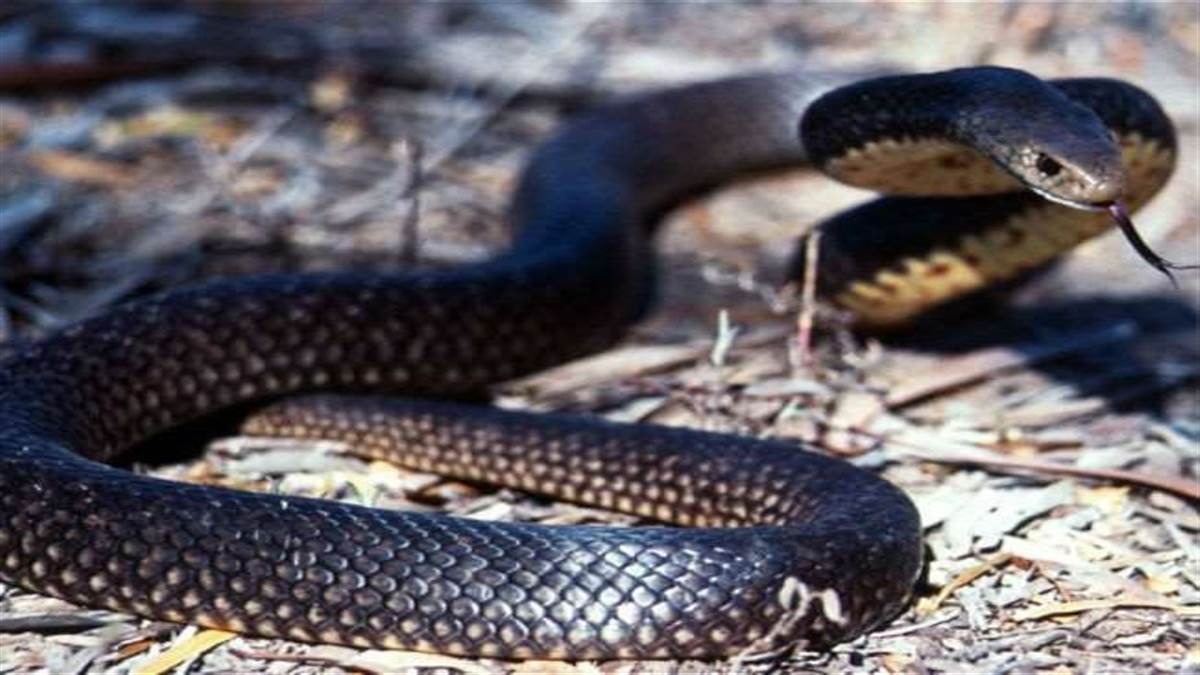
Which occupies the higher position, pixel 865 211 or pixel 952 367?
pixel 865 211

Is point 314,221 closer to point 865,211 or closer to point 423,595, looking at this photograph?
point 865,211

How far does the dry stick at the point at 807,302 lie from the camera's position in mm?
7234

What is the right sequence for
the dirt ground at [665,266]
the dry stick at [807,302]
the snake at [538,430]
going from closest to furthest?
1. the snake at [538,430]
2. the dirt ground at [665,266]
3. the dry stick at [807,302]

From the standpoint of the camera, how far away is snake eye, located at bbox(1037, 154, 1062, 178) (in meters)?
5.69

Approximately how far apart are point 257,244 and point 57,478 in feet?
11.0

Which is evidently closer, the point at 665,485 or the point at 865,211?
the point at 665,485

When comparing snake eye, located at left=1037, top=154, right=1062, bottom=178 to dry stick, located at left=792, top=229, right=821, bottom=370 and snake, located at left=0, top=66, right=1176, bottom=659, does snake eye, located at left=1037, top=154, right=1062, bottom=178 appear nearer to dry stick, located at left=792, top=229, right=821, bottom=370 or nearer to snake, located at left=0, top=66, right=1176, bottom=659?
snake, located at left=0, top=66, right=1176, bottom=659

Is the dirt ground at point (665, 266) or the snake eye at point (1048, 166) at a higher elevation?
the snake eye at point (1048, 166)

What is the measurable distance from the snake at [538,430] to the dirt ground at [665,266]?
12 cm

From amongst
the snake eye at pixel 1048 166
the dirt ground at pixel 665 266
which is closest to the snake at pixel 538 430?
the snake eye at pixel 1048 166

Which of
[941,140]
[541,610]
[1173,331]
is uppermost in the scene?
[941,140]

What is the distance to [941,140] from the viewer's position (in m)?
6.27

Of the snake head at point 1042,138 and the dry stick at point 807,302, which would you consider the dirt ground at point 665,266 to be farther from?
the snake head at point 1042,138

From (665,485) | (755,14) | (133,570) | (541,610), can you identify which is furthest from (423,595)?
(755,14)
